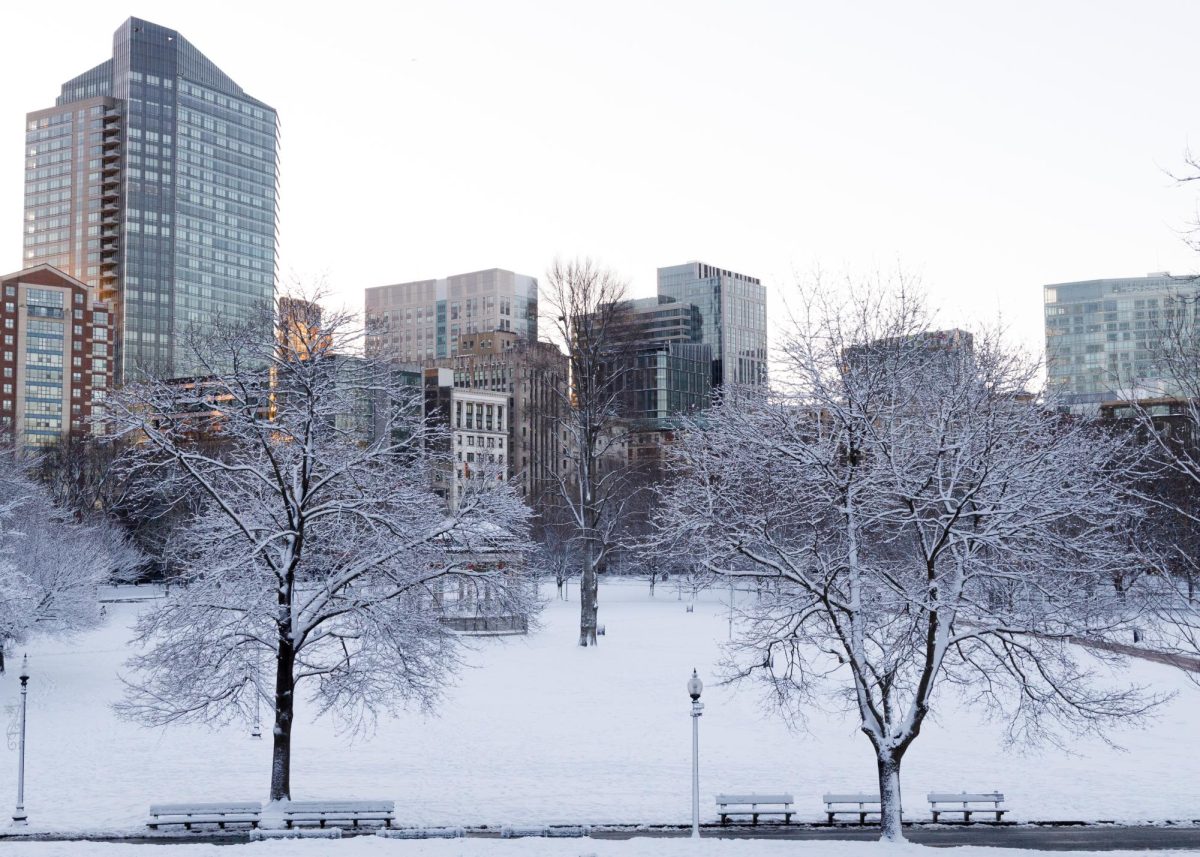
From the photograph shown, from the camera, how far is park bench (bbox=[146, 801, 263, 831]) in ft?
74.5

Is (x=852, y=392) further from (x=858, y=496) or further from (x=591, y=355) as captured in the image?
(x=591, y=355)

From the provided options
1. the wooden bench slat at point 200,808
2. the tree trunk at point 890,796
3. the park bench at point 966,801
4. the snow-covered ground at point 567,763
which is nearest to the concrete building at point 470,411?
the snow-covered ground at point 567,763

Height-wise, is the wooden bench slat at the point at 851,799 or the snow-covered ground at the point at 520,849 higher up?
the snow-covered ground at the point at 520,849

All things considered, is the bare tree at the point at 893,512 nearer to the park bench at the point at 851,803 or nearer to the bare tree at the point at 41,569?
the park bench at the point at 851,803

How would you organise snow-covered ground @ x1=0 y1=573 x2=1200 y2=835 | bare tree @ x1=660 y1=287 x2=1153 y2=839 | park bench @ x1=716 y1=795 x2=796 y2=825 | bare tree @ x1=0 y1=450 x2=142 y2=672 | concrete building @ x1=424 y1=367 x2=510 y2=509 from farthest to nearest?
concrete building @ x1=424 y1=367 x2=510 y2=509, bare tree @ x1=0 y1=450 x2=142 y2=672, snow-covered ground @ x1=0 y1=573 x2=1200 y2=835, park bench @ x1=716 y1=795 x2=796 y2=825, bare tree @ x1=660 y1=287 x2=1153 y2=839

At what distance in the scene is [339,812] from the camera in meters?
22.8

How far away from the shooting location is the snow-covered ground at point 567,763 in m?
24.6

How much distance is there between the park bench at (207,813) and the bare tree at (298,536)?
Result: 127 centimetres

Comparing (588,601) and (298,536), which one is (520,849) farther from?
(588,601)

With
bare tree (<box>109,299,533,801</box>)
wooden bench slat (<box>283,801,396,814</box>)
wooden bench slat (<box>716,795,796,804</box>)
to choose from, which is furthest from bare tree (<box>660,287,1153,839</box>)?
wooden bench slat (<box>283,801,396,814</box>)

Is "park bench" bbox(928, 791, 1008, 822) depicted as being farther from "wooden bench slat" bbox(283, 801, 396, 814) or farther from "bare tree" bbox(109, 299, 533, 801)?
"wooden bench slat" bbox(283, 801, 396, 814)

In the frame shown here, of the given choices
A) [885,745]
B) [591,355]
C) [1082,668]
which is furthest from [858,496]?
[591,355]

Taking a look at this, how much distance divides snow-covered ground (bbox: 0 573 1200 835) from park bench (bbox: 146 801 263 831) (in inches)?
34.1

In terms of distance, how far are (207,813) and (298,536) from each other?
5.41 m
